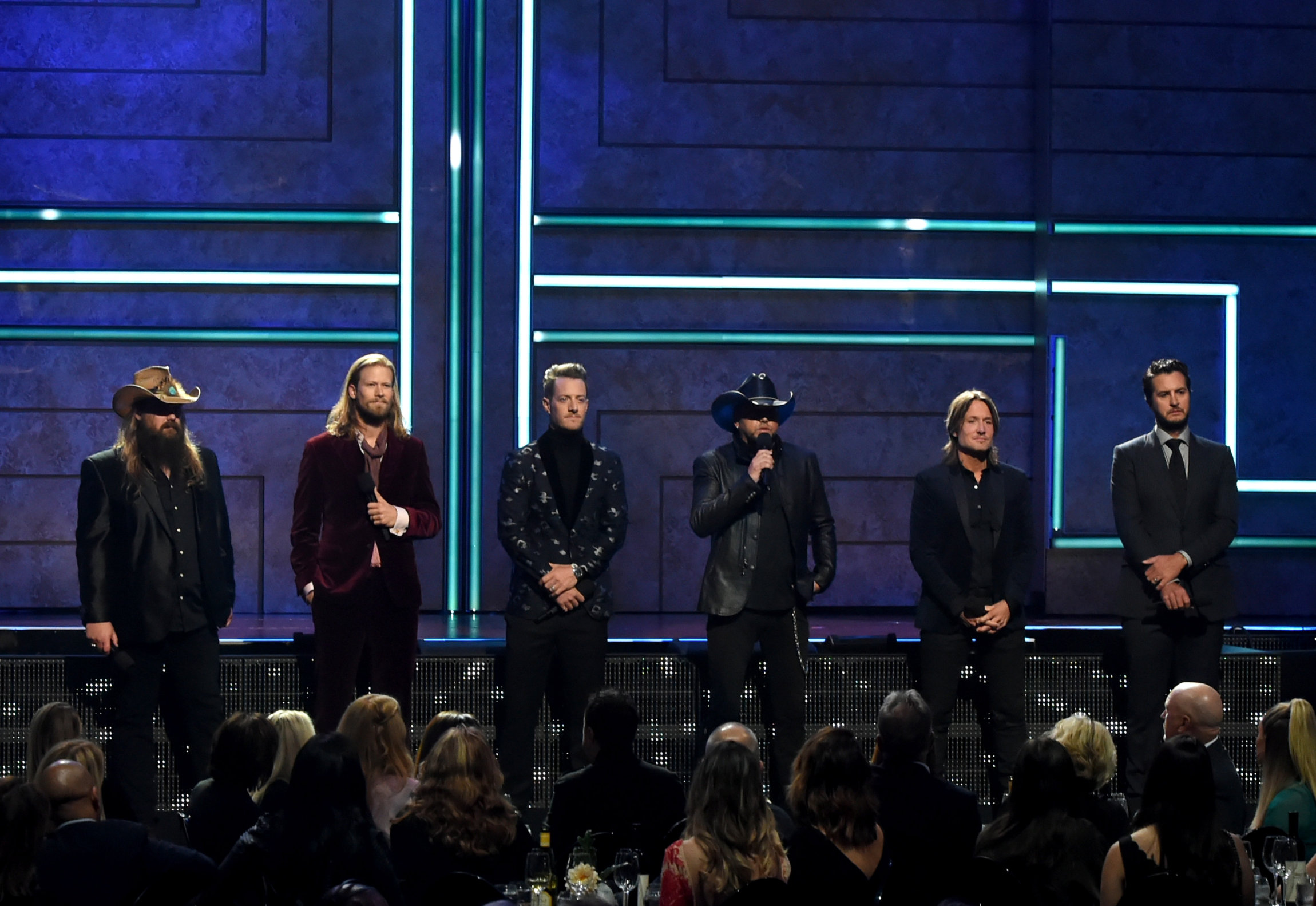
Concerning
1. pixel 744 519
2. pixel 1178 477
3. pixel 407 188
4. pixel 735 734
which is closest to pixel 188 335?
pixel 407 188

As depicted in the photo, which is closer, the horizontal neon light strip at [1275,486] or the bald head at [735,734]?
the bald head at [735,734]

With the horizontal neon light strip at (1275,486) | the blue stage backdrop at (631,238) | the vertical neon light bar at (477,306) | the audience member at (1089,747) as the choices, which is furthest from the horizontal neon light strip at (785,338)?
the audience member at (1089,747)

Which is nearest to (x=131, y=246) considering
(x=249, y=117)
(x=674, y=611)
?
(x=249, y=117)

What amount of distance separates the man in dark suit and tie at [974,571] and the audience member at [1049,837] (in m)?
2.00

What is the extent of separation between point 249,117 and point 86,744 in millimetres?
4470

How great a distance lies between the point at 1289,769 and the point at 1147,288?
388 centimetres

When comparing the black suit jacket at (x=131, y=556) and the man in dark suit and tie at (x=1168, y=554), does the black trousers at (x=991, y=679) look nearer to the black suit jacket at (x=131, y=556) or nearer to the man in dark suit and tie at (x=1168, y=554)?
the man in dark suit and tie at (x=1168, y=554)

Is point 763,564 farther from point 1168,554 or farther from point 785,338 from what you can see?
point 785,338

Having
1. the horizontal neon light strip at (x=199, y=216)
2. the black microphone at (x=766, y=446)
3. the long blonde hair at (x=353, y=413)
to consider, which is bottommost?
the black microphone at (x=766, y=446)

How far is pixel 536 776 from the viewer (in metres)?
5.52

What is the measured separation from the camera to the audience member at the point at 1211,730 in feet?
13.1

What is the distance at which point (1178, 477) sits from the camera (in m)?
5.45

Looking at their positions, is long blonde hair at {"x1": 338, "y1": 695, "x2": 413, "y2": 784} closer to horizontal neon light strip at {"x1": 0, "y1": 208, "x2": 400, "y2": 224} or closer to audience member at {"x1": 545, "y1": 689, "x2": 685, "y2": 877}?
audience member at {"x1": 545, "y1": 689, "x2": 685, "y2": 877}

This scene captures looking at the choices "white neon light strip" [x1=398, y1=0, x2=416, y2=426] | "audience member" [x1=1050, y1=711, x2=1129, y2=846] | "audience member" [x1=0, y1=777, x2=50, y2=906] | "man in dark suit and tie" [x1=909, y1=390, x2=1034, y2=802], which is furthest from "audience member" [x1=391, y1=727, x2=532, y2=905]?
"white neon light strip" [x1=398, y1=0, x2=416, y2=426]
